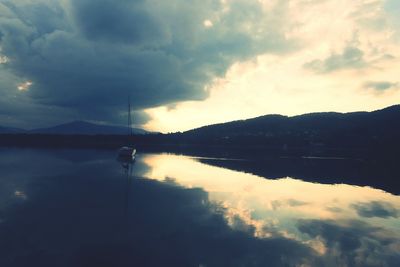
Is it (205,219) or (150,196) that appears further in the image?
(150,196)

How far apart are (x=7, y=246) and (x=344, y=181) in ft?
191

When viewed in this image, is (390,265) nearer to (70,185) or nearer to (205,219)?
(205,219)

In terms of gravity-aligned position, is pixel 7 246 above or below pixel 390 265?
above

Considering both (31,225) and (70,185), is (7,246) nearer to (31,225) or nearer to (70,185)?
(31,225)

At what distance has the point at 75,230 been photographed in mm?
24266

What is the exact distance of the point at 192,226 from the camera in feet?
87.5

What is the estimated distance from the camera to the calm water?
19.3m

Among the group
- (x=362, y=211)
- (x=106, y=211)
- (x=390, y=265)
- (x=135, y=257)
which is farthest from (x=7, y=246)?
(x=362, y=211)

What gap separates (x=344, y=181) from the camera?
200 ft

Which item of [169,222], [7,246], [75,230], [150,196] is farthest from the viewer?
[150,196]

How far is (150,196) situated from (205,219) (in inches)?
513

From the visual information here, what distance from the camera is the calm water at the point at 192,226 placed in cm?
1930

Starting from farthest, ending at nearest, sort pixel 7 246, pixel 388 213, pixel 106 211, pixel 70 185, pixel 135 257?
pixel 70 185 → pixel 388 213 → pixel 106 211 → pixel 7 246 → pixel 135 257

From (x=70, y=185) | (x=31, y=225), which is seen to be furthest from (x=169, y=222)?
(x=70, y=185)
